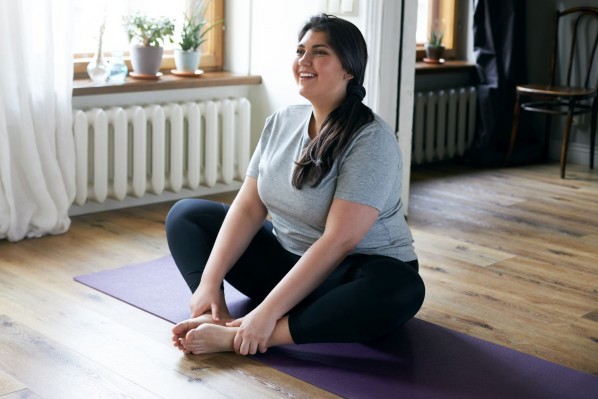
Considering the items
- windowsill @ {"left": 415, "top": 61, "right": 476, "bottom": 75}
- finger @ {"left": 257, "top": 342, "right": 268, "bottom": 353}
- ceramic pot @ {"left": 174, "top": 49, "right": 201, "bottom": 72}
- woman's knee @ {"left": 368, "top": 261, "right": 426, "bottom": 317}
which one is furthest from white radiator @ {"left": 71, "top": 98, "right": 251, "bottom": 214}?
woman's knee @ {"left": 368, "top": 261, "right": 426, "bottom": 317}

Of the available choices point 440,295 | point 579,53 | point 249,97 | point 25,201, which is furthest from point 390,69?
point 579,53

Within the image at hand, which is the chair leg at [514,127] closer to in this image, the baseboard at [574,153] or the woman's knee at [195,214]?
the baseboard at [574,153]

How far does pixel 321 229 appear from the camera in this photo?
241 cm

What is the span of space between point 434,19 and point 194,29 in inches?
69.5

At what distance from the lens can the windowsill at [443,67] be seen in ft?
16.7

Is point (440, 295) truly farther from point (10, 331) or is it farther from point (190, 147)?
point (190, 147)

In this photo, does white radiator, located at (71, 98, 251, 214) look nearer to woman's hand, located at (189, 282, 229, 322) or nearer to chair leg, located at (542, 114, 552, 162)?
woman's hand, located at (189, 282, 229, 322)

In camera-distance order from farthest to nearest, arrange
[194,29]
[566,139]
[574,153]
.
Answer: [574,153] → [566,139] → [194,29]

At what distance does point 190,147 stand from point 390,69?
0.92m

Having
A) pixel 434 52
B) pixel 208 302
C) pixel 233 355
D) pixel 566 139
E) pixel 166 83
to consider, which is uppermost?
pixel 434 52

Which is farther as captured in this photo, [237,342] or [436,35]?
[436,35]

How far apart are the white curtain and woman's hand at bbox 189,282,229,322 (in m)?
1.19

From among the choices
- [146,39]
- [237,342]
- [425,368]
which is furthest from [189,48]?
[425,368]

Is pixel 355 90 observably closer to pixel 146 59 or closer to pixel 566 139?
pixel 146 59
